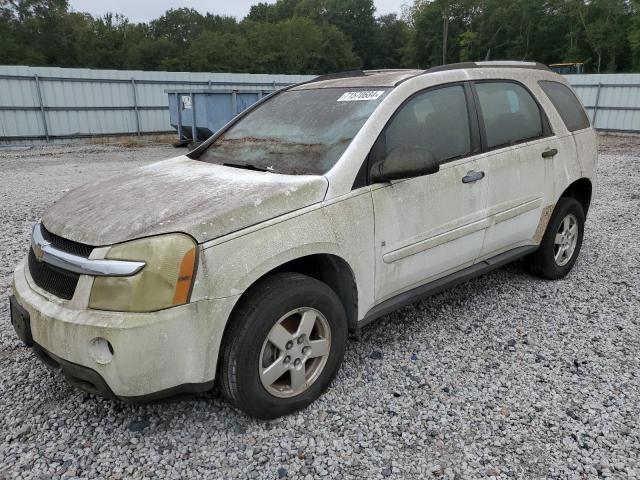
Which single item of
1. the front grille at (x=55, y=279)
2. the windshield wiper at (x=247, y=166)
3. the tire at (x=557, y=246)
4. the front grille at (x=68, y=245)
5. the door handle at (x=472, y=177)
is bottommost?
the tire at (x=557, y=246)

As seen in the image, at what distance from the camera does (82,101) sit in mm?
17062

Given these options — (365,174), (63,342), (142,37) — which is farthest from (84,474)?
(142,37)

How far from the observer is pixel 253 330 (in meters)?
2.35

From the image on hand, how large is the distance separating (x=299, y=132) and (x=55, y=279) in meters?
1.63

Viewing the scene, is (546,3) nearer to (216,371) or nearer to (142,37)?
(142,37)

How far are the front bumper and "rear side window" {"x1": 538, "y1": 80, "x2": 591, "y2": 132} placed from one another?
10.9 ft

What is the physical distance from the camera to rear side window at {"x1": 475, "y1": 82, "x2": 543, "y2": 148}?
355 centimetres

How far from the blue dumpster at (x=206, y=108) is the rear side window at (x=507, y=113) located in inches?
446

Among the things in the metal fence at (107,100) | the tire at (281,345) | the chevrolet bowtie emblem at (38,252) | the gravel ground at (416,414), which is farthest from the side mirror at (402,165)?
the metal fence at (107,100)

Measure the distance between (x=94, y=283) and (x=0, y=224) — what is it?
5.44 metres

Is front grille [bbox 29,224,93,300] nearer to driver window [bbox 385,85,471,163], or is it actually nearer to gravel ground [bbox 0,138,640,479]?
gravel ground [bbox 0,138,640,479]

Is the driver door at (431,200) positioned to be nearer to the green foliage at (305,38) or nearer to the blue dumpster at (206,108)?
the blue dumpster at (206,108)

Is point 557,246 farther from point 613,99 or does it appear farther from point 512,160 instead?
point 613,99

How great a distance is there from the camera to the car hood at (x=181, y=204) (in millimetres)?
2262
